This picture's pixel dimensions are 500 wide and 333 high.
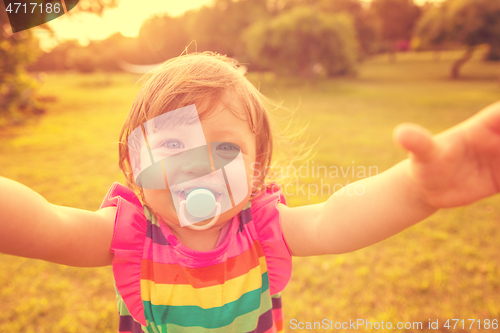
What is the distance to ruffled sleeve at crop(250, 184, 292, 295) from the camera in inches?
42.4

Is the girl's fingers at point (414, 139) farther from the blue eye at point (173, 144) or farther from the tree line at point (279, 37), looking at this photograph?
the tree line at point (279, 37)

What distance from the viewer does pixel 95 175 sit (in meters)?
4.71

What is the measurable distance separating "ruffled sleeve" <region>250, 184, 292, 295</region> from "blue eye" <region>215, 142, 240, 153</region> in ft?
0.87

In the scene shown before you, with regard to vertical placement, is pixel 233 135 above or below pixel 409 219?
above

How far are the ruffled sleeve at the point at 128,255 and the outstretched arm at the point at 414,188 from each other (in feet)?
1.76

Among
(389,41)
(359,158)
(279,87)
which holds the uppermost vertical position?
(389,41)

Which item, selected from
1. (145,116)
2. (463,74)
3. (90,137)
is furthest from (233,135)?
(463,74)

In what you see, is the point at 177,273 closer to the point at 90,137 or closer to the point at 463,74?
the point at 90,137

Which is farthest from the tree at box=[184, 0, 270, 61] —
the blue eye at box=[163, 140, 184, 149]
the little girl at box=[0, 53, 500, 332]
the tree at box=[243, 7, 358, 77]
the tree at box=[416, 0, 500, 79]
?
the blue eye at box=[163, 140, 184, 149]

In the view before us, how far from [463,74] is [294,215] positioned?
20.9m

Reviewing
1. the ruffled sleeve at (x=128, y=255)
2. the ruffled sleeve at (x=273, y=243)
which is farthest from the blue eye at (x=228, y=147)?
the ruffled sleeve at (x=128, y=255)

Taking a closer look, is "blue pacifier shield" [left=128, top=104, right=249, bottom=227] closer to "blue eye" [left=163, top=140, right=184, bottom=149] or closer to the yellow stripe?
"blue eye" [left=163, top=140, right=184, bottom=149]

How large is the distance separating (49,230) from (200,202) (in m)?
0.39

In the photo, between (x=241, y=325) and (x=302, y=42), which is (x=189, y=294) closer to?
(x=241, y=325)
